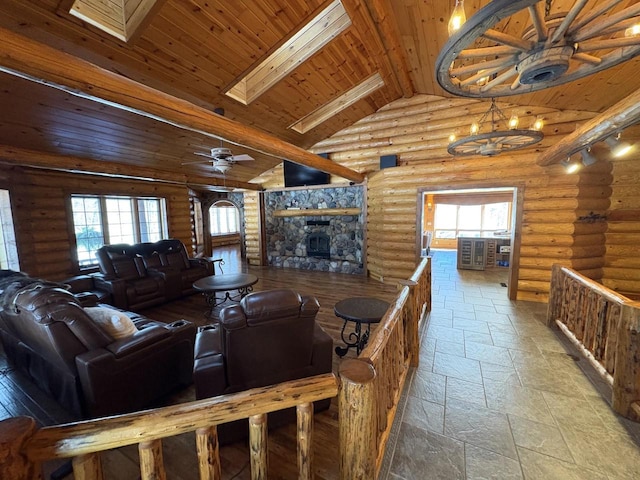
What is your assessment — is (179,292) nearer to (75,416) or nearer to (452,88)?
(75,416)

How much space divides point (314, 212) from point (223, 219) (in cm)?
767

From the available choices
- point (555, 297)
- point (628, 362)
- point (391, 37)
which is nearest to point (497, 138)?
point (391, 37)

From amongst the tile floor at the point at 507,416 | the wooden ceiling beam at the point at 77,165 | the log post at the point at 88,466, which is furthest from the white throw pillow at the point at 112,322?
the wooden ceiling beam at the point at 77,165

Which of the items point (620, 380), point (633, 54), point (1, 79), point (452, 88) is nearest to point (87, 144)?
point (1, 79)

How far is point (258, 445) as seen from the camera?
1.19 m

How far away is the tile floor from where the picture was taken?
5.13 feet

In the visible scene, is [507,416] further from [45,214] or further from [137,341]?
[45,214]

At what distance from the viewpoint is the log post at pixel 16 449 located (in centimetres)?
76

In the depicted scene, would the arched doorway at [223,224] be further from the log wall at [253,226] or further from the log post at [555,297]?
the log post at [555,297]

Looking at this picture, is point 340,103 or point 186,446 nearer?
point 186,446

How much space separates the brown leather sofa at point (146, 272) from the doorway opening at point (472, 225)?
6.11 metres

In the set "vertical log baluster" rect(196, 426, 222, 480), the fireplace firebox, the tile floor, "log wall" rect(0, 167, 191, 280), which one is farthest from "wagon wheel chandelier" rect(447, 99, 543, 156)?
"log wall" rect(0, 167, 191, 280)

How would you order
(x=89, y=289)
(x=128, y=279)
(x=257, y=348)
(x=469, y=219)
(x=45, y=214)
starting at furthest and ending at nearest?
(x=469, y=219)
(x=45, y=214)
(x=128, y=279)
(x=89, y=289)
(x=257, y=348)

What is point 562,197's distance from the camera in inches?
168
